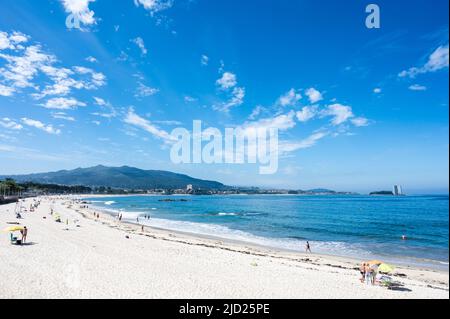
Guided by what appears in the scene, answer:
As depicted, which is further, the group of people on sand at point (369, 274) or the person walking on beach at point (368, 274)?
the person walking on beach at point (368, 274)

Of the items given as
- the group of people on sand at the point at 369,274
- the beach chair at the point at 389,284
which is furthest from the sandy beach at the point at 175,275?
the group of people on sand at the point at 369,274

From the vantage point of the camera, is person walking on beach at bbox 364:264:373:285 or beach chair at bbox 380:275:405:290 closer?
beach chair at bbox 380:275:405:290

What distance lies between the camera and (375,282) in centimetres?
1537

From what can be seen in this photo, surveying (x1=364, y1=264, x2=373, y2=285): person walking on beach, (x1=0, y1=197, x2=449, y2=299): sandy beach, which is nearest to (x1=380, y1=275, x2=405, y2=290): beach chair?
(x1=0, y1=197, x2=449, y2=299): sandy beach

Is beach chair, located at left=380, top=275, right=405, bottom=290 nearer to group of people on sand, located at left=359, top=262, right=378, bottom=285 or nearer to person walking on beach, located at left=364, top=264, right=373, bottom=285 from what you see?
group of people on sand, located at left=359, top=262, right=378, bottom=285

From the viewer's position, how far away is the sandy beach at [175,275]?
1198cm

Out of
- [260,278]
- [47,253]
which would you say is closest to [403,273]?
[260,278]

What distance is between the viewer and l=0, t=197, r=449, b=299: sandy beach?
12.0m

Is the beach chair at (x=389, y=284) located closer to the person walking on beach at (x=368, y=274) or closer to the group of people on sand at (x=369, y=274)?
the group of people on sand at (x=369, y=274)

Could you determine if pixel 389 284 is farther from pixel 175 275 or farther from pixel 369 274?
pixel 175 275

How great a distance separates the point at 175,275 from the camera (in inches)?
583

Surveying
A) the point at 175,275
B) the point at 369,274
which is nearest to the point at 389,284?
the point at 369,274

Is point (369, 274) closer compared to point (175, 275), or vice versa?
point (175, 275)
